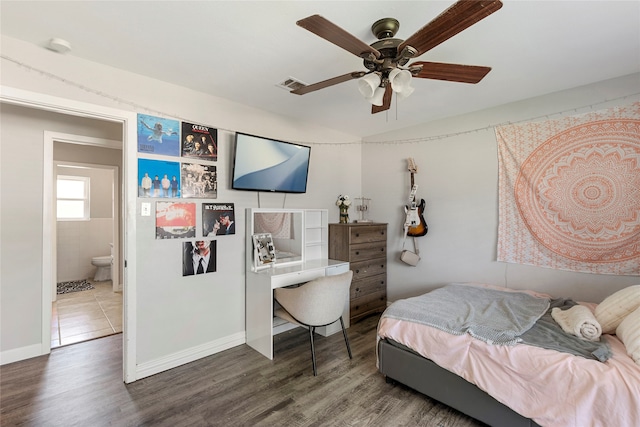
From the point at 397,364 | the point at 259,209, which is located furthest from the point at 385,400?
the point at 259,209

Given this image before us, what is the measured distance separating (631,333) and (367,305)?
2.43 m

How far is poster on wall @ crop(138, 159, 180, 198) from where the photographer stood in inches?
94.9

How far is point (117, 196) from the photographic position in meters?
4.75

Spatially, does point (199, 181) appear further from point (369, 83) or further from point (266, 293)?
point (369, 83)

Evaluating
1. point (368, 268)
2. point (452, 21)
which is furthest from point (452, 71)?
point (368, 268)

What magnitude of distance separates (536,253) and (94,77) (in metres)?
4.14

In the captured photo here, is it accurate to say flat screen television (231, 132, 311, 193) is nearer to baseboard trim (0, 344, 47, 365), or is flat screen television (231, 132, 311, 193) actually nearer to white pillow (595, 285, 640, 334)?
baseboard trim (0, 344, 47, 365)

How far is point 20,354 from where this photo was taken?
8.67ft

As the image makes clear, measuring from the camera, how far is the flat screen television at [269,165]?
2.90 m

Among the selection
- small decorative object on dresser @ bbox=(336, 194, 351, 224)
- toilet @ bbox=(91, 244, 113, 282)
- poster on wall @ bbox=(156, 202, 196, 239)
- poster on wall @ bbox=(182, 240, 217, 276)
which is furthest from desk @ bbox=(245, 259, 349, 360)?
toilet @ bbox=(91, 244, 113, 282)

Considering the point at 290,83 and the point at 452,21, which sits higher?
the point at 290,83

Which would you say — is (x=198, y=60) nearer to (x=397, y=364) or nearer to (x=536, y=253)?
(x=397, y=364)

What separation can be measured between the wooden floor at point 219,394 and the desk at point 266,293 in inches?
6.4

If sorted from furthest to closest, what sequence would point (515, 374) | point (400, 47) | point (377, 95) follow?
point (377, 95) → point (515, 374) → point (400, 47)
